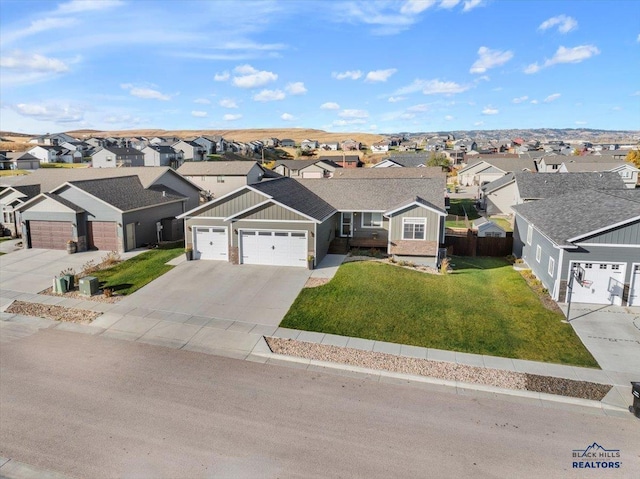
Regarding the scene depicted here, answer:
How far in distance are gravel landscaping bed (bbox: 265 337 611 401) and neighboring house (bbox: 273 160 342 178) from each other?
56517mm

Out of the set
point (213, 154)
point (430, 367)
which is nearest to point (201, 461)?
point (430, 367)

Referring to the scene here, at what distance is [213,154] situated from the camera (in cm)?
11619

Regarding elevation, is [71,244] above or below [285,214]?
below

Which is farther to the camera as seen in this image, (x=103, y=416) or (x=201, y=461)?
(x=103, y=416)

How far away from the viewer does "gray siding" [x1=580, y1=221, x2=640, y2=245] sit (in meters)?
18.3

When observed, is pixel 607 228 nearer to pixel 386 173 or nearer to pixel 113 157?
pixel 386 173

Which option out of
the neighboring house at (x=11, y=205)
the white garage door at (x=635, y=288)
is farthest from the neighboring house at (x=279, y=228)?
the neighboring house at (x=11, y=205)

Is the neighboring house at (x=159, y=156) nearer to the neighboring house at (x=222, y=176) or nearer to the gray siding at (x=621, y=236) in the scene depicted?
the neighboring house at (x=222, y=176)

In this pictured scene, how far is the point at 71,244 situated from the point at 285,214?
1505 centimetres

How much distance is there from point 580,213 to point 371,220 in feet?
39.7

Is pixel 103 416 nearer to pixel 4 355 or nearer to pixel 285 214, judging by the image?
pixel 4 355

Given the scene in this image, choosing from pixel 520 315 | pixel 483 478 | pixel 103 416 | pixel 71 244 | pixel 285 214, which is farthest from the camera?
pixel 71 244

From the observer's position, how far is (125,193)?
31094 mm

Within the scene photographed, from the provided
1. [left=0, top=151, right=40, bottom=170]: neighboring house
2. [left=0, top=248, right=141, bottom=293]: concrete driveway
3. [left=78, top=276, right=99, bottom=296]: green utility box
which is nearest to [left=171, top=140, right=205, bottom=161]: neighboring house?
[left=0, top=151, right=40, bottom=170]: neighboring house
